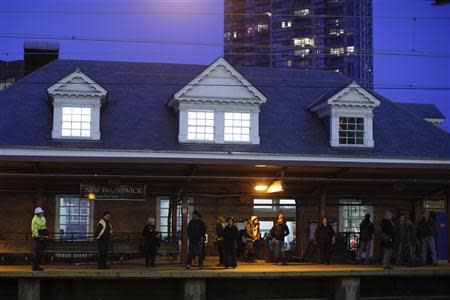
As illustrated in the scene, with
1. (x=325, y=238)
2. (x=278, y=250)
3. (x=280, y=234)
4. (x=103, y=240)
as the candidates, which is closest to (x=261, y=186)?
(x=280, y=234)

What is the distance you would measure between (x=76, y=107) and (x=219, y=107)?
5498mm

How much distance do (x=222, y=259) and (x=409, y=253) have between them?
17.3 feet

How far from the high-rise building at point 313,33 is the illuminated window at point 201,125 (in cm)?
9495

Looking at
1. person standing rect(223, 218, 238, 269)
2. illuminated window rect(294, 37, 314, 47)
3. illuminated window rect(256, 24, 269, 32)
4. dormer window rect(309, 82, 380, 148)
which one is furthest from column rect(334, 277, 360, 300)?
illuminated window rect(256, 24, 269, 32)

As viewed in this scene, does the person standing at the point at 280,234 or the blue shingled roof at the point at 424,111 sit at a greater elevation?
the blue shingled roof at the point at 424,111

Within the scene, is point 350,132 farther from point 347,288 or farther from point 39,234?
point 39,234

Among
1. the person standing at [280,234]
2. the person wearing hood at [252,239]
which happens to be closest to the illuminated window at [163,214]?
the person wearing hood at [252,239]

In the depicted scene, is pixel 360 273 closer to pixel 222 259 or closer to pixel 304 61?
pixel 222 259

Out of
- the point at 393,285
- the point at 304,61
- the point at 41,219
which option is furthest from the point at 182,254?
the point at 304,61

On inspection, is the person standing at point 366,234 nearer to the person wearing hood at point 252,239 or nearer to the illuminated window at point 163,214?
the person wearing hood at point 252,239

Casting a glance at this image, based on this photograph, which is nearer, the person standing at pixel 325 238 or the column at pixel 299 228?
the person standing at pixel 325 238

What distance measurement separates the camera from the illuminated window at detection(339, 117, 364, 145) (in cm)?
2994

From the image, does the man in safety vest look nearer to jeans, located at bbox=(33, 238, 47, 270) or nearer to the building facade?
jeans, located at bbox=(33, 238, 47, 270)

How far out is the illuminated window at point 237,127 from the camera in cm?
2895
